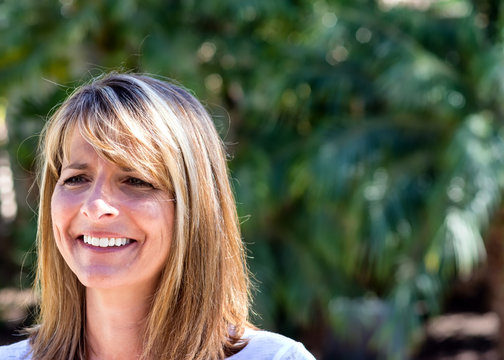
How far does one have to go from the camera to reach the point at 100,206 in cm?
147

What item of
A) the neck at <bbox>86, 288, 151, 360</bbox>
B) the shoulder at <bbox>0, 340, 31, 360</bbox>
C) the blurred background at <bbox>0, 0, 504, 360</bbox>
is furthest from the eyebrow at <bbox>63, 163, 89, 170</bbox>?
the blurred background at <bbox>0, 0, 504, 360</bbox>

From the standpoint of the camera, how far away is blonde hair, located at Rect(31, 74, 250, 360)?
4.93ft

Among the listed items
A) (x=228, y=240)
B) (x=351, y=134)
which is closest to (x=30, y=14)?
(x=351, y=134)

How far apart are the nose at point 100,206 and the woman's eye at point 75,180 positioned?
67 millimetres

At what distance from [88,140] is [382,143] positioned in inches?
166

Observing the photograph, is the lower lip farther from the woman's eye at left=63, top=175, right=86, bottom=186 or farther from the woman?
the woman's eye at left=63, top=175, right=86, bottom=186

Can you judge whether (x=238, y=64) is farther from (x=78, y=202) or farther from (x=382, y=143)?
(x=78, y=202)

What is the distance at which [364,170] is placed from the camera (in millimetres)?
5402

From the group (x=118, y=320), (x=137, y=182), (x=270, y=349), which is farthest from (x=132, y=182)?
(x=270, y=349)

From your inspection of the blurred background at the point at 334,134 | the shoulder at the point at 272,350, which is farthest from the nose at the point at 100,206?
the blurred background at the point at 334,134

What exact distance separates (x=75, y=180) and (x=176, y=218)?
0.22m

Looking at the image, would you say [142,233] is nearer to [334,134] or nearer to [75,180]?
[75,180]

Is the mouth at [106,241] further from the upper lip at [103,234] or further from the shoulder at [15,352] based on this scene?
the shoulder at [15,352]

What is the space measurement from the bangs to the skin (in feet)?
0.07
